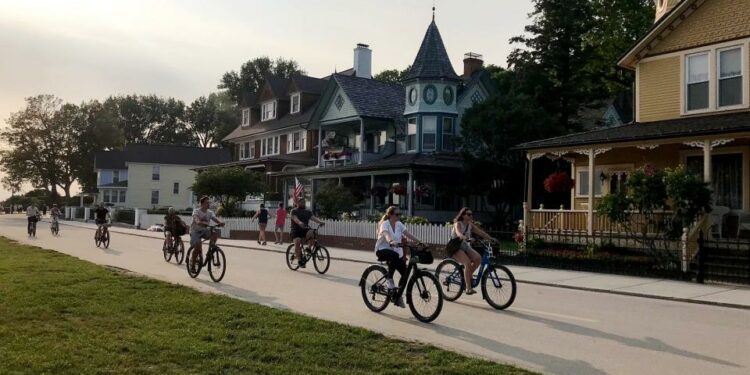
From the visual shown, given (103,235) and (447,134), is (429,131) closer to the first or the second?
(447,134)

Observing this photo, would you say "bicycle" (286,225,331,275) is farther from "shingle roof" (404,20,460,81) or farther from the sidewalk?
"shingle roof" (404,20,460,81)

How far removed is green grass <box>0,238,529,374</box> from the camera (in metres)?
6.14

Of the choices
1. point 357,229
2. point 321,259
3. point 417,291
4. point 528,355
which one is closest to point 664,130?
point 321,259

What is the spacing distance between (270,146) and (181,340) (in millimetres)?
45968

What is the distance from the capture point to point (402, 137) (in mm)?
38844

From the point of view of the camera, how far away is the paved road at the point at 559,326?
716 cm

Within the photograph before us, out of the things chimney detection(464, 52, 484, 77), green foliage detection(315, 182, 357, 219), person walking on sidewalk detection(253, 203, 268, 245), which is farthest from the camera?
chimney detection(464, 52, 484, 77)

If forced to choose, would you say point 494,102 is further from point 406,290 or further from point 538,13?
point 406,290

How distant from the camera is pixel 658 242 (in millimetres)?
18109

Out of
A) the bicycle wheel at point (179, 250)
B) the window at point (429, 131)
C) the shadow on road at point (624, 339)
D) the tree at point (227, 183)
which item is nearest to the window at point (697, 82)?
the shadow on road at point (624, 339)

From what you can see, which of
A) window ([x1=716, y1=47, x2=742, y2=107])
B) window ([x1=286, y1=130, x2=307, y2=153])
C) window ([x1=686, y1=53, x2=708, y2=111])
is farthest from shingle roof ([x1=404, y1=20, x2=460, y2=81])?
window ([x1=716, y1=47, x2=742, y2=107])

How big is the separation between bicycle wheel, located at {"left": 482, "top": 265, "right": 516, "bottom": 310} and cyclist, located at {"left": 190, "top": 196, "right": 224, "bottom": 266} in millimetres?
6547

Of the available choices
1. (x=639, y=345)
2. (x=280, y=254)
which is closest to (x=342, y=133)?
(x=280, y=254)

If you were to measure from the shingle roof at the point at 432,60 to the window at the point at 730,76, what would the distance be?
17.7m
